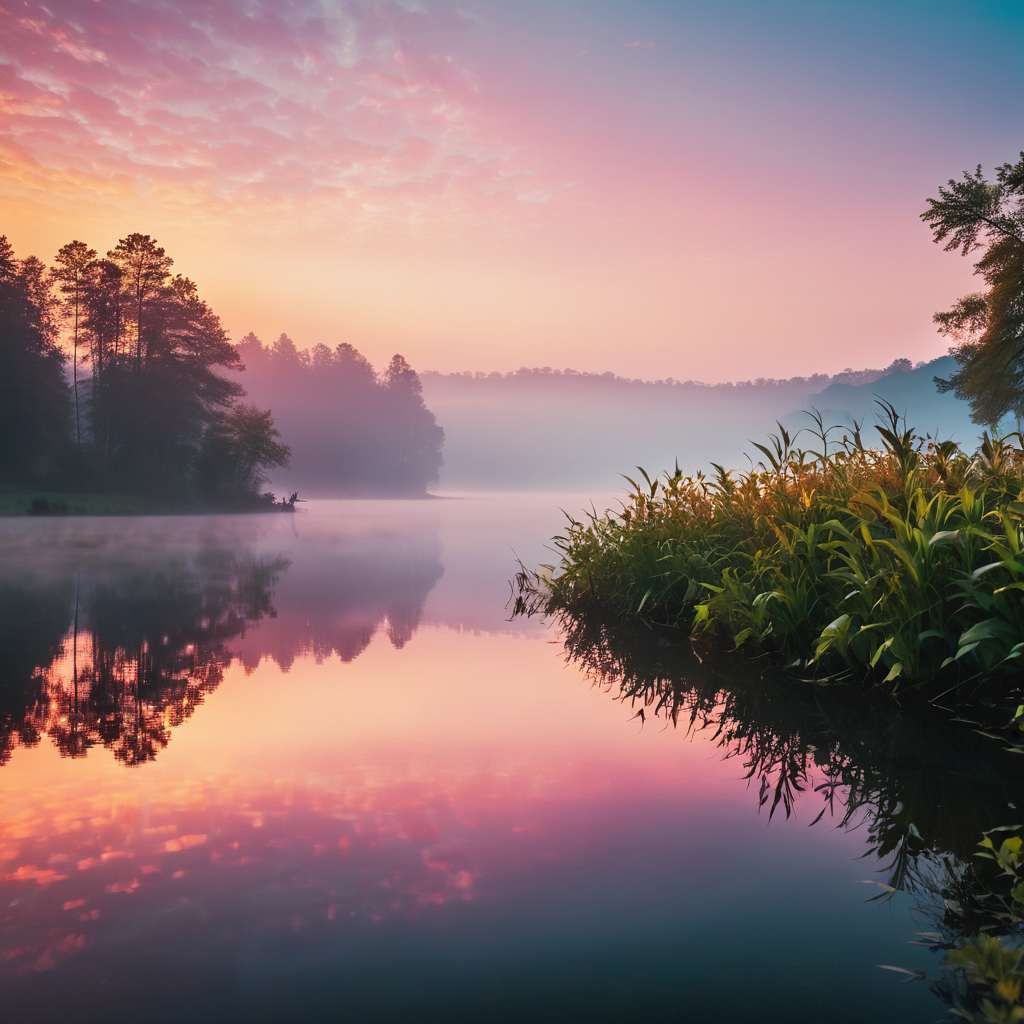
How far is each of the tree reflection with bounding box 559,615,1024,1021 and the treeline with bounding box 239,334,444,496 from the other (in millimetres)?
106505

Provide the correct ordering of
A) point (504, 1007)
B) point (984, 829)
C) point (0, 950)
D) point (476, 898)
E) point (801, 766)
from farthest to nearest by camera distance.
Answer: point (801, 766) < point (984, 829) < point (476, 898) < point (0, 950) < point (504, 1007)

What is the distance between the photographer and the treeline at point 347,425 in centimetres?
11069

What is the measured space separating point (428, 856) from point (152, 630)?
5609 millimetres

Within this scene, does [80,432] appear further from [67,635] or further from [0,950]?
[0,950]

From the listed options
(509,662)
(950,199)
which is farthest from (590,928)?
(950,199)

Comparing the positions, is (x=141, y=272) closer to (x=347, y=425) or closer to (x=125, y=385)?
(x=125, y=385)

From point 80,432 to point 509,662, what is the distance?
51.4 meters

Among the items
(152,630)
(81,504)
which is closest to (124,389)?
(81,504)

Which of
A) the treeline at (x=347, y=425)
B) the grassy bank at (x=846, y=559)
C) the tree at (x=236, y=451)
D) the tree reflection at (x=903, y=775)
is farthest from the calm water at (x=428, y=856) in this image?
the treeline at (x=347, y=425)

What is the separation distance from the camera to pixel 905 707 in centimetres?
391

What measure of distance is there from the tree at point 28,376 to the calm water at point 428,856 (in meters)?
43.6

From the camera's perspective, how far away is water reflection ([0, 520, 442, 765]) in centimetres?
391

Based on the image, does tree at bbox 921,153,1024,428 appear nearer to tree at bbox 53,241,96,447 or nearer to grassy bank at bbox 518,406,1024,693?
grassy bank at bbox 518,406,1024,693

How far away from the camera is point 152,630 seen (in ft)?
22.6
